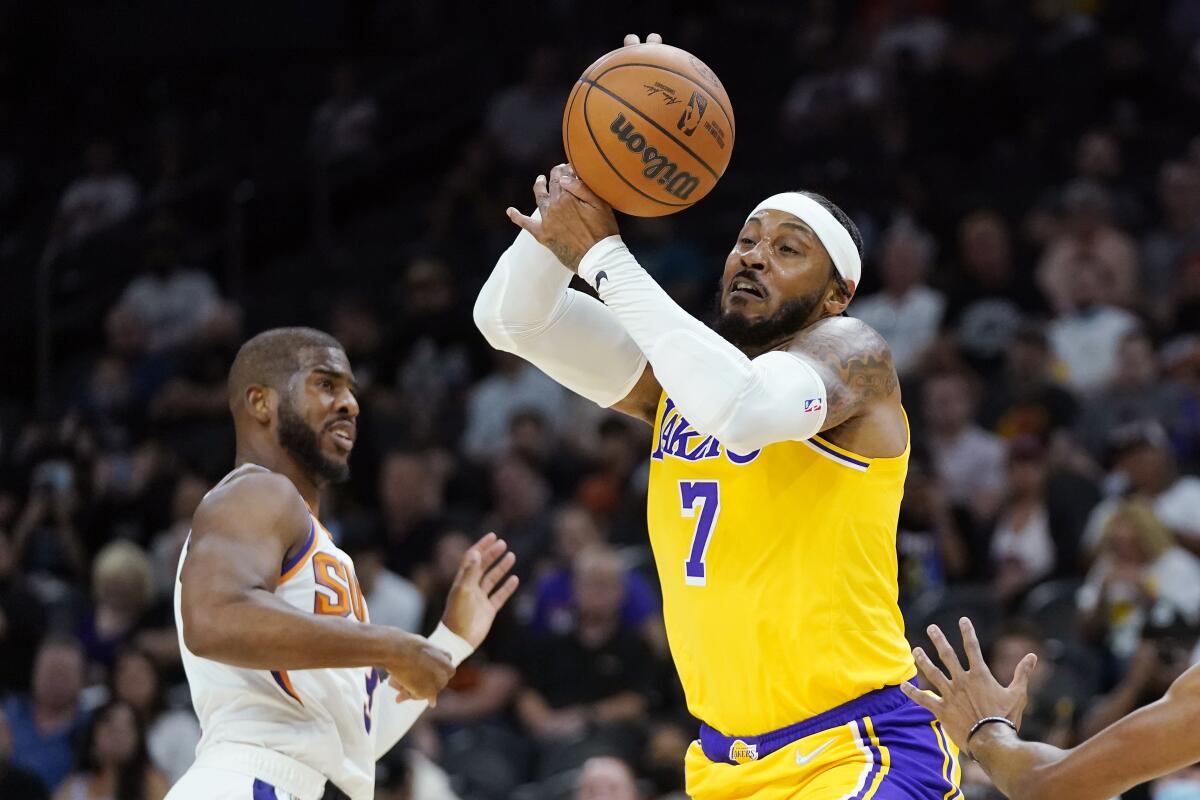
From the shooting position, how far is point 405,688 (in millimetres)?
4898

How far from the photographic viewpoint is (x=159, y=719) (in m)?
9.62

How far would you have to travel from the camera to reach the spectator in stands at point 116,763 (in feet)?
29.7

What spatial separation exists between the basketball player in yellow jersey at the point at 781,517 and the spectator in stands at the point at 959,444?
5511mm

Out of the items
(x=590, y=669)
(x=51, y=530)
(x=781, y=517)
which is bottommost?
(x=781, y=517)

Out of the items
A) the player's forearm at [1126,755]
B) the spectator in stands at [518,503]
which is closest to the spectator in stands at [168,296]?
the spectator in stands at [518,503]

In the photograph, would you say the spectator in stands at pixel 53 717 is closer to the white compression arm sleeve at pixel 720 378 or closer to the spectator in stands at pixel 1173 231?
the white compression arm sleeve at pixel 720 378

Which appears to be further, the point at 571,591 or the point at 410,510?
the point at 410,510

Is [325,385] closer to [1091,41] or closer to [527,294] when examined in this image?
[527,294]

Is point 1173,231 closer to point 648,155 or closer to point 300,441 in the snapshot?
point 648,155

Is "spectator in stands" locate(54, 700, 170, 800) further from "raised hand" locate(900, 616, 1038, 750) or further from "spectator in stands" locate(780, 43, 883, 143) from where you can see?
"spectator in stands" locate(780, 43, 883, 143)

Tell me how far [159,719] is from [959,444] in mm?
5083

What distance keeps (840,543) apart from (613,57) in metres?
1.61

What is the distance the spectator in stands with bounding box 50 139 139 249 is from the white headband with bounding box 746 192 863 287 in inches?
390

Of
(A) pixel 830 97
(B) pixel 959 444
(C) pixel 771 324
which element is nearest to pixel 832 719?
(C) pixel 771 324
